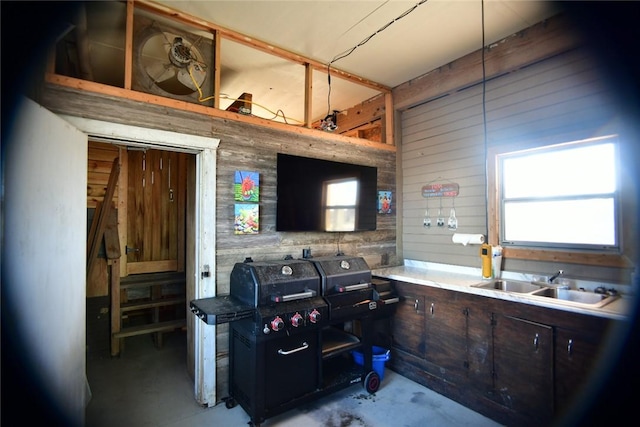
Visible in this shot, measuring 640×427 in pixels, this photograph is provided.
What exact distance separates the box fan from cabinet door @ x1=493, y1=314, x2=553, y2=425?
296 cm

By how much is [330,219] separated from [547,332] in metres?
1.96

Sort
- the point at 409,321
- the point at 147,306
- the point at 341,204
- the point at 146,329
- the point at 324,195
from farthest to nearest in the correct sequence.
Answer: the point at 147,306 < the point at 146,329 < the point at 341,204 < the point at 324,195 < the point at 409,321

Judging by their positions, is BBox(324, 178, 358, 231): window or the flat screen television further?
BBox(324, 178, 358, 231): window

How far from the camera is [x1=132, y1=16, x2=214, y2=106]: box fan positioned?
241cm

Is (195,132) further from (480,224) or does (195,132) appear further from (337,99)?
(480,224)

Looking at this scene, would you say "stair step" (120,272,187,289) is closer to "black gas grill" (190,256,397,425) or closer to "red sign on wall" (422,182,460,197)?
"black gas grill" (190,256,397,425)

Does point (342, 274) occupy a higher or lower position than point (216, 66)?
lower

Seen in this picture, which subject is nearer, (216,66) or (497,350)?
(497,350)

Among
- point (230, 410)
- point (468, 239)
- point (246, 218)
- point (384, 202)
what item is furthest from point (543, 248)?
point (230, 410)

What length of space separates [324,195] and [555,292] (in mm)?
2101

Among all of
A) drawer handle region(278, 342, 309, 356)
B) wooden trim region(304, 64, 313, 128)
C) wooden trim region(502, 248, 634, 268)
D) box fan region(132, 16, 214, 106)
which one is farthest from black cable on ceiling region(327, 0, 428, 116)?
drawer handle region(278, 342, 309, 356)

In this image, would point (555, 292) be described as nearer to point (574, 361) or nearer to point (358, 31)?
point (574, 361)

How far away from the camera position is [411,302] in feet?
9.77

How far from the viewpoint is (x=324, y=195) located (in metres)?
3.21
